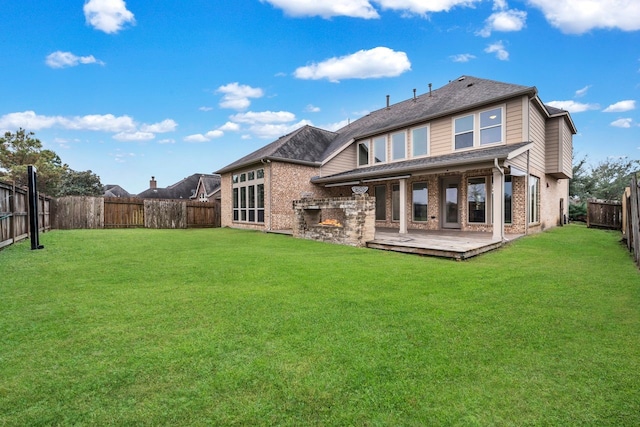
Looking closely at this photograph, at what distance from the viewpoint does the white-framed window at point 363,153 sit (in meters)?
15.2

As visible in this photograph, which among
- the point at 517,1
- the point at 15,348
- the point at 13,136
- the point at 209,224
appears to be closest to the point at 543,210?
the point at 517,1

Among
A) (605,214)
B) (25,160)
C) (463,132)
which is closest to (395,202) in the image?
(463,132)

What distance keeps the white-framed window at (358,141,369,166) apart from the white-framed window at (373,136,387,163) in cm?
53

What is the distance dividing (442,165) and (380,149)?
5114mm

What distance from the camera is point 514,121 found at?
10008 millimetres

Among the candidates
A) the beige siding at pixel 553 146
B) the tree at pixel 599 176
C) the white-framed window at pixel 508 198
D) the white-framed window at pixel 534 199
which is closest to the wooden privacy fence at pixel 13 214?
the white-framed window at pixel 508 198

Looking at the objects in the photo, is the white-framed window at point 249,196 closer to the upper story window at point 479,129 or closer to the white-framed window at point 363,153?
the white-framed window at point 363,153

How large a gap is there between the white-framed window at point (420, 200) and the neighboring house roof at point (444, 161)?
1.27 meters

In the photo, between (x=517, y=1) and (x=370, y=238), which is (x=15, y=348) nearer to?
(x=370, y=238)

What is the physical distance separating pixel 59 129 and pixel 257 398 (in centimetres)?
3184

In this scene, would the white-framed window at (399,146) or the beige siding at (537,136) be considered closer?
the beige siding at (537,136)

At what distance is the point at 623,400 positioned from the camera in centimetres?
181

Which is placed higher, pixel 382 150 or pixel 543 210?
pixel 382 150

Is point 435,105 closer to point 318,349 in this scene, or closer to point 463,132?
point 463,132
